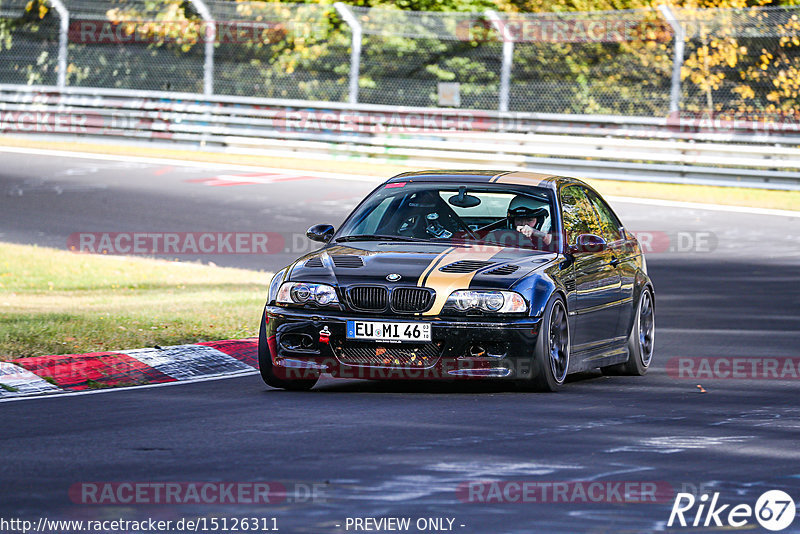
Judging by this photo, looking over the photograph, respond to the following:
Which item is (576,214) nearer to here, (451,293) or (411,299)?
(451,293)

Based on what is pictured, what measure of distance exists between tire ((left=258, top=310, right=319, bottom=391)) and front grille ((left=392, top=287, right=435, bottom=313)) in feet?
2.37

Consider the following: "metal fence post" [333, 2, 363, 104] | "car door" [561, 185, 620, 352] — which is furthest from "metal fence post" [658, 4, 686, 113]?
"car door" [561, 185, 620, 352]

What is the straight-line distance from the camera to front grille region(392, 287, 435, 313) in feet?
29.7

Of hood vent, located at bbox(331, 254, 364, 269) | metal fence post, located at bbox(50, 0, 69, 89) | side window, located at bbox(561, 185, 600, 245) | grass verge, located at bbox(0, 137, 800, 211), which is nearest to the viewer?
hood vent, located at bbox(331, 254, 364, 269)

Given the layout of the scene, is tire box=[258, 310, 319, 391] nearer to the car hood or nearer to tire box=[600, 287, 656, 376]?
the car hood

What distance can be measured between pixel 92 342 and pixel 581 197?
148 inches

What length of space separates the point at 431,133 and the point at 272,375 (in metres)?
19.2

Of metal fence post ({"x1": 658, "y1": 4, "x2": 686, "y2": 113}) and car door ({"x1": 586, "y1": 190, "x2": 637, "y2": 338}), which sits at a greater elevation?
metal fence post ({"x1": 658, "y1": 4, "x2": 686, "y2": 113})

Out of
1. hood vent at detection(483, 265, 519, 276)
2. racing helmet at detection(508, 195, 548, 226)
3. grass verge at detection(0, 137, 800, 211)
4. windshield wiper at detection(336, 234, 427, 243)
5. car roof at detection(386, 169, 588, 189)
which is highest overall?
car roof at detection(386, 169, 588, 189)

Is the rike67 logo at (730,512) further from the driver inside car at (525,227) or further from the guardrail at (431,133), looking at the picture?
the guardrail at (431,133)

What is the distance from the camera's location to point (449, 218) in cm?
1028

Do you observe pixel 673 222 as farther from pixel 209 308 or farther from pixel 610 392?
pixel 610 392

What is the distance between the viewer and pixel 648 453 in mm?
7250

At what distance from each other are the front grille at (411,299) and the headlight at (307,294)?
38cm
